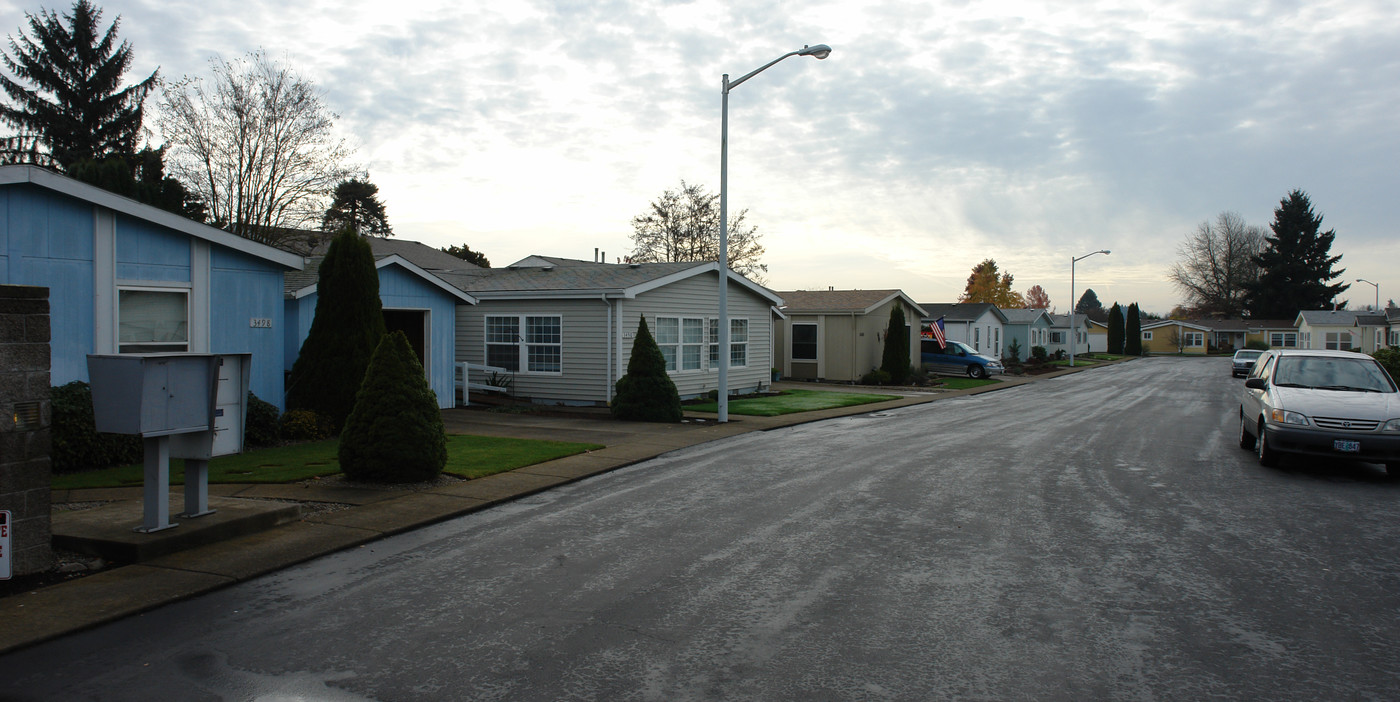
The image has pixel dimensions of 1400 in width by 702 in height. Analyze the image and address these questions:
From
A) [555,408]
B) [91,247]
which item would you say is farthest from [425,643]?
[555,408]

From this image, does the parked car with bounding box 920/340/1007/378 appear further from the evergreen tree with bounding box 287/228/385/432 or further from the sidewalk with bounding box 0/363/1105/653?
the evergreen tree with bounding box 287/228/385/432

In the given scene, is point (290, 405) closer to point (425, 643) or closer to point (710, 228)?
point (425, 643)

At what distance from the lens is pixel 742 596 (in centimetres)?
589

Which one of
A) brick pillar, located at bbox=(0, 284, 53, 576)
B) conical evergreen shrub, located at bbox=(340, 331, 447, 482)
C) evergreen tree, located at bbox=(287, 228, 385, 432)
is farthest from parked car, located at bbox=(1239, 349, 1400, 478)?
evergreen tree, located at bbox=(287, 228, 385, 432)

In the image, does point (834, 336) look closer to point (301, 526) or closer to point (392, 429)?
point (392, 429)

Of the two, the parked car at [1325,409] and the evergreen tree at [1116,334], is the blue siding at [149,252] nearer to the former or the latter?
the parked car at [1325,409]

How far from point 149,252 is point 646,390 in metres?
9.28

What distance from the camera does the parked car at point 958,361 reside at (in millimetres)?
38344

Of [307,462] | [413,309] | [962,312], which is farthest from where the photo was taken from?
[962,312]

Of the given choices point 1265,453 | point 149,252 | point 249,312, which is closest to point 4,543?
point 149,252

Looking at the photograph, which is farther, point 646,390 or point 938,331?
point 938,331

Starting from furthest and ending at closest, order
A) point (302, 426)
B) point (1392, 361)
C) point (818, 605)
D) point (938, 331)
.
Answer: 1. point (938, 331)
2. point (1392, 361)
3. point (302, 426)
4. point (818, 605)

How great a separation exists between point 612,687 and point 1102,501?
23.1ft

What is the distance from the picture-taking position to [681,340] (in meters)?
22.2
